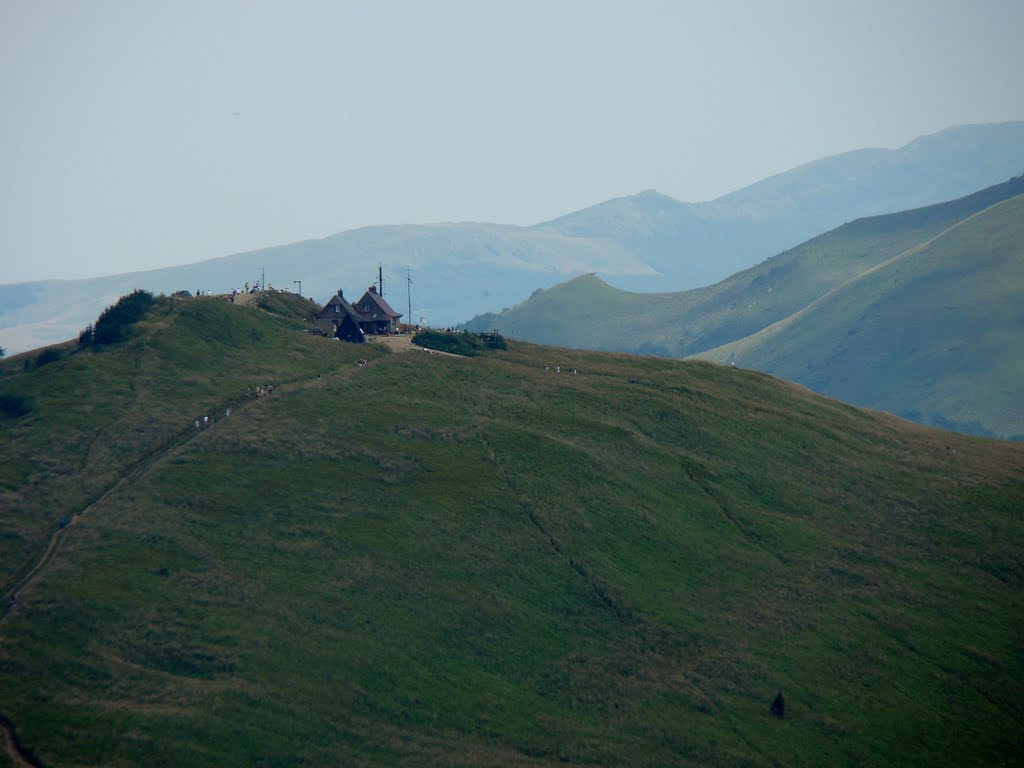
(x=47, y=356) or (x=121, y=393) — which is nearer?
(x=121, y=393)

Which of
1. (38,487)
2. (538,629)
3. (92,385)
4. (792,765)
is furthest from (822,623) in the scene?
(92,385)

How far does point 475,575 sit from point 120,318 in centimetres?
5454

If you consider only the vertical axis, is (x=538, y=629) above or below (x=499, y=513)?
below

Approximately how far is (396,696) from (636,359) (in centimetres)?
6818

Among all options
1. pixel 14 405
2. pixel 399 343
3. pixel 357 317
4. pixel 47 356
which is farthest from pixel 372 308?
pixel 14 405

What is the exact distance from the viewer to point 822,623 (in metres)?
69.6

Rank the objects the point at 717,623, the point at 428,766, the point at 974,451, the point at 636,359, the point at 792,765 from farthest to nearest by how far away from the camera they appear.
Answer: the point at 636,359
the point at 974,451
the point at 717,623
the point at 792,765
the point at 428,766

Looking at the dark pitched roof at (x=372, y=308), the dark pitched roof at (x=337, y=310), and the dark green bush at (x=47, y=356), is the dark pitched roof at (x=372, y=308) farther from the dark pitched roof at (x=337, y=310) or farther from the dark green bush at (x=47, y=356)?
the dark green bush at (x=47, y=356)

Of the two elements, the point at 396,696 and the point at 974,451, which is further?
the point at 974,451

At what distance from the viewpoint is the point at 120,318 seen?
327 feet

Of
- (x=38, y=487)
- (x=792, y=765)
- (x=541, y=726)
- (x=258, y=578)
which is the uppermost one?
(x=38, y=487)

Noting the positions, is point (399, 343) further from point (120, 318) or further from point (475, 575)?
point (475, 575)

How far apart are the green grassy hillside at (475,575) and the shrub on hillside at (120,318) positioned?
189 centimetres

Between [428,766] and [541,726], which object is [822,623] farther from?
[428,766]
